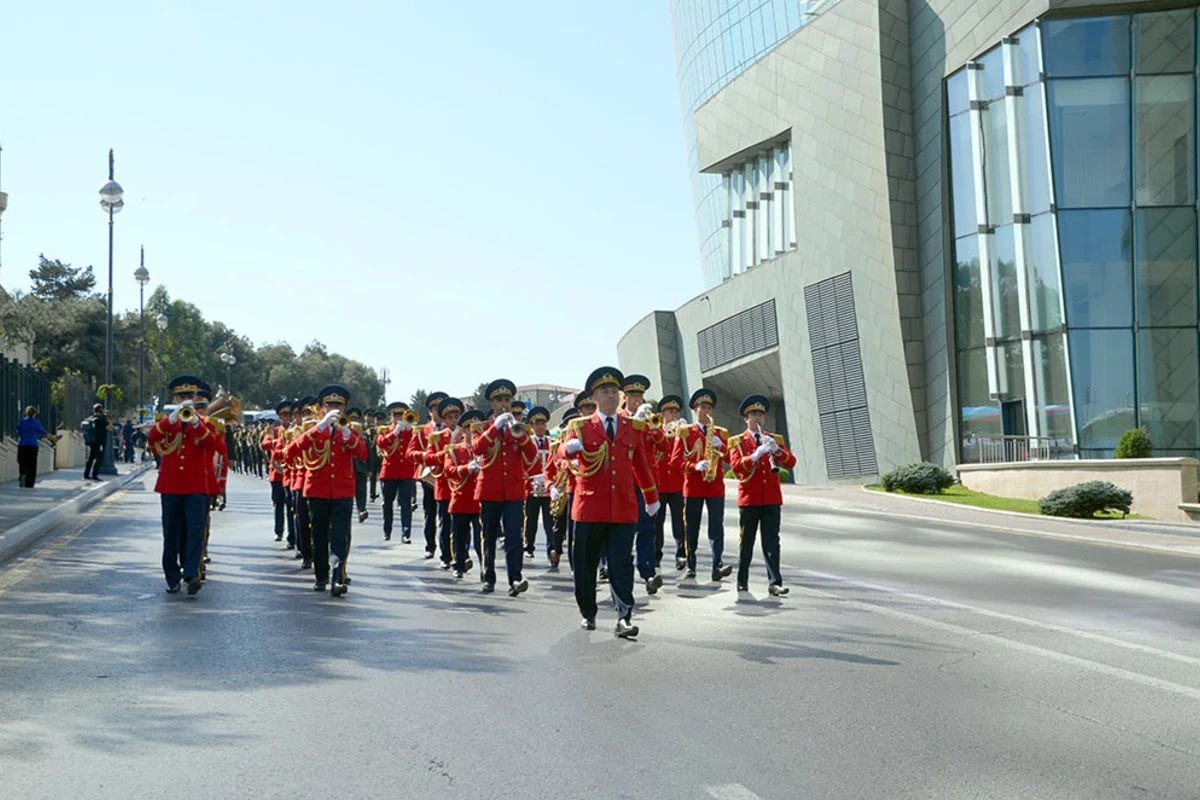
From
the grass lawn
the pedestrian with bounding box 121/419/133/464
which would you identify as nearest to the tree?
the pedestrian with bounding box 121/419/133/464

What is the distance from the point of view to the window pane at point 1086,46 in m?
33.8

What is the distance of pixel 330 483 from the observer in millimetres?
12828

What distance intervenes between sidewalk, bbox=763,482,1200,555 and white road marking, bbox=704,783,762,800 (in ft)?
47.8

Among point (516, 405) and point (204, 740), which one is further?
point (516, 405)

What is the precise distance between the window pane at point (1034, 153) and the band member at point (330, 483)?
25868 mm

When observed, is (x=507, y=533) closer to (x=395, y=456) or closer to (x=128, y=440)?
(x=395, y=456)

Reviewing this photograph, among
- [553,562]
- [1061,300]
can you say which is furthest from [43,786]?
[1061,300]

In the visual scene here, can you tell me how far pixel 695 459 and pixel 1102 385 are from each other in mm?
22379

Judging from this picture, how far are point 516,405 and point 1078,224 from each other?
23.8 metres

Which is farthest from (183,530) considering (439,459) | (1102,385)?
(1102,385)

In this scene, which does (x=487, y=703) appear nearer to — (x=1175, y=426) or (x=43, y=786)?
(x=43, y=786)

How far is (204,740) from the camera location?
647 centimetres

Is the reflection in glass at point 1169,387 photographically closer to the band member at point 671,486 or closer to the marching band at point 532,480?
the band member at point 671,486

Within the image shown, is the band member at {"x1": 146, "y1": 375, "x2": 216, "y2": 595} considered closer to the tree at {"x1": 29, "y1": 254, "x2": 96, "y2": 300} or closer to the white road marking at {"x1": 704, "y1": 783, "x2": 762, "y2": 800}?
the white road marking at {"x1": 704, "y1": 783, "x2": 762, "y2": 800}
